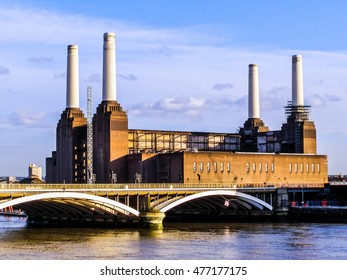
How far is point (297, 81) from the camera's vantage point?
12100 cm

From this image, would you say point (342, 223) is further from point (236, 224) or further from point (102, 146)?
point (102, 146)

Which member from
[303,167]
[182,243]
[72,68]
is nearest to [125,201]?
[182,243]

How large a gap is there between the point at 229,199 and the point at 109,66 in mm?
24411

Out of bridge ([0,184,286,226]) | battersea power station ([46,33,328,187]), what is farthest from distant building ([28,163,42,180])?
bridge ([0,184,286,226])

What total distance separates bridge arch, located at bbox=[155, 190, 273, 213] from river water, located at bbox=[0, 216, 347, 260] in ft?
8.20

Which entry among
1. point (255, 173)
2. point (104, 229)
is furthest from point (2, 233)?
point (255, 173)

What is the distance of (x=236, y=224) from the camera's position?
8912 cm

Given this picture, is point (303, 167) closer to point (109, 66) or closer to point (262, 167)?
point (262, 167)

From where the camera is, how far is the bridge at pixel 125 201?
71.4m

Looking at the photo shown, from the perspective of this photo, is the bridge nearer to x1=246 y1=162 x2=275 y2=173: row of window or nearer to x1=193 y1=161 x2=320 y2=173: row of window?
x1=193 y1=161 x2=320 y2=173: row of window

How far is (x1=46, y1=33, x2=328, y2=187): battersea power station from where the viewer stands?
10531cm

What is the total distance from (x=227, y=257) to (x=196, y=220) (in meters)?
42.5

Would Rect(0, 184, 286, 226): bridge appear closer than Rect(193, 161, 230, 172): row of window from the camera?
Yes

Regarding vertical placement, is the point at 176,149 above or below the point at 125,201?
above
